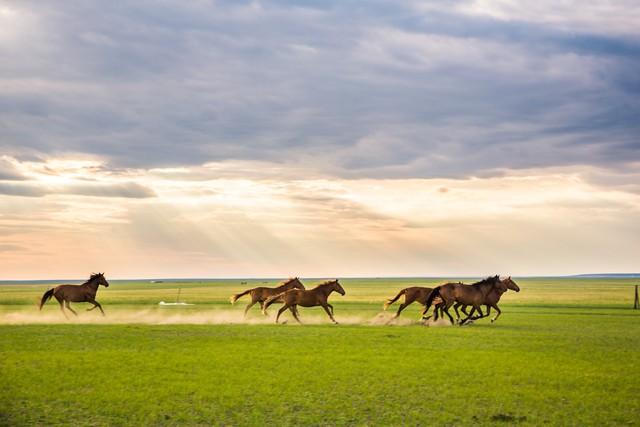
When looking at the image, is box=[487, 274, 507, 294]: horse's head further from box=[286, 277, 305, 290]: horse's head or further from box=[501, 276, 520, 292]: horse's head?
box=[286, 277, 305, 290]: horse's head

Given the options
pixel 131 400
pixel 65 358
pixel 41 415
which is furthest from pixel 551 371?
pixel 65 358

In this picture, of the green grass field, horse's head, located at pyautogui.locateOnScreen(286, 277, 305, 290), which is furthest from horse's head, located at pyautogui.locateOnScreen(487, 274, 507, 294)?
horse's head, located at pyautogui.locateOnScreen(286, 277, 305, 290)

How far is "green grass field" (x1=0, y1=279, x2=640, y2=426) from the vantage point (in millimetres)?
10414

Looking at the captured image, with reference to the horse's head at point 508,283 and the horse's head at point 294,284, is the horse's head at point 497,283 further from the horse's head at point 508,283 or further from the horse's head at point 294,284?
the horse's head at point 294,284

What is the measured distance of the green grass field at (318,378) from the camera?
34.2ft

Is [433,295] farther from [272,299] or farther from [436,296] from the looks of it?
[272,299]

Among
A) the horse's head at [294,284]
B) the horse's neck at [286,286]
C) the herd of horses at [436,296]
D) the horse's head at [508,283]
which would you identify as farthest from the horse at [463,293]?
the horse's neck at [286,286]

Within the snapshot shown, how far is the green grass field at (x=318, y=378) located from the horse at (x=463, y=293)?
4.85m

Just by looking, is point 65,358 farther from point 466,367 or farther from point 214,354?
point 466,367

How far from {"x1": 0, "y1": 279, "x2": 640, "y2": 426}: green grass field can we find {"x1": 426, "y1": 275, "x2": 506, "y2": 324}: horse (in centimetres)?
485

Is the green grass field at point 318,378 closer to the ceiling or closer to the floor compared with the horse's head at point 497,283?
closer to the floor

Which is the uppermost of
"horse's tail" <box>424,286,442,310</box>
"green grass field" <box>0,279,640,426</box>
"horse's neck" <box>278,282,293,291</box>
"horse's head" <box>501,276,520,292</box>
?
"horse's neck" <box>278,282,293,291</box>

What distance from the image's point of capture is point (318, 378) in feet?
44.5

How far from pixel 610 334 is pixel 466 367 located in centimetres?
1114
